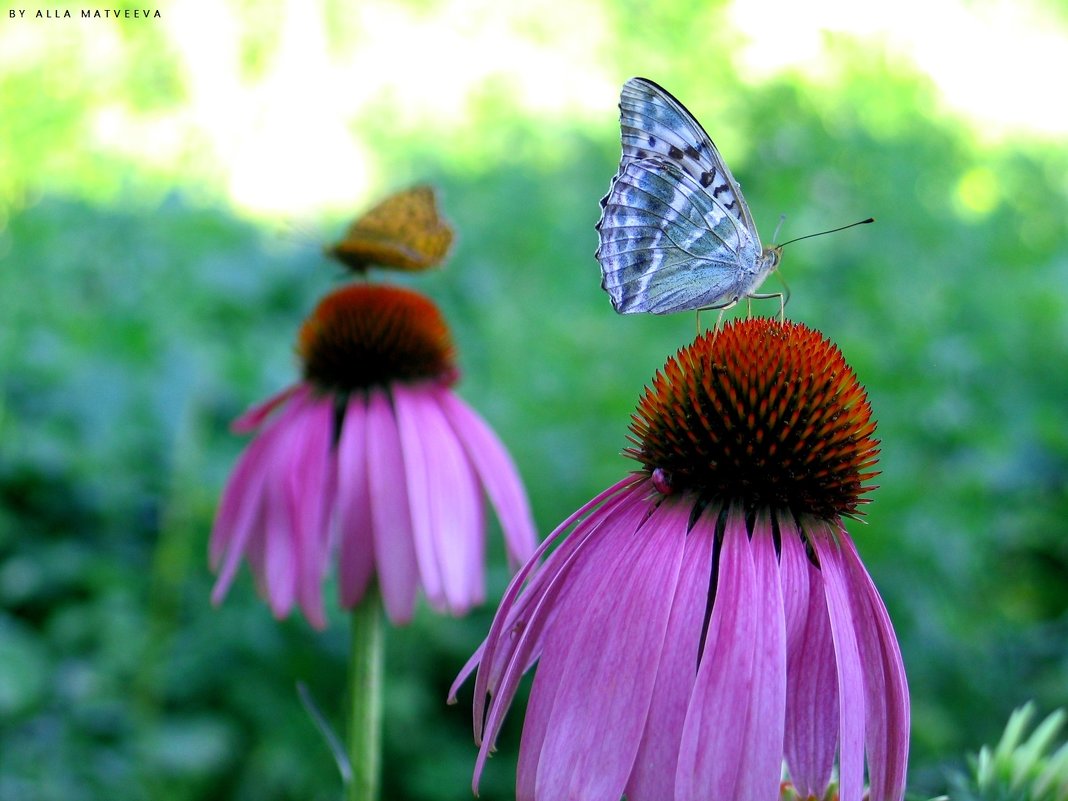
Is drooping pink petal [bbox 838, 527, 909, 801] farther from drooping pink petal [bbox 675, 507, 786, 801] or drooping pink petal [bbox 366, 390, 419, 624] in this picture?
drooping pink petal [bbox 366, 390, 419, 624]

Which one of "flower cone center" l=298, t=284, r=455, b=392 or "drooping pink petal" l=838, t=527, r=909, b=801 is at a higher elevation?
"flower cone center" l=298, t=284, r=455, b=392

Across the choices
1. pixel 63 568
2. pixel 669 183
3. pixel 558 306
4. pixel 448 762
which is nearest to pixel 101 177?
pixel 558 306

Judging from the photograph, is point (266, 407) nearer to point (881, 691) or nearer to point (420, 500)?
point (420, 500)

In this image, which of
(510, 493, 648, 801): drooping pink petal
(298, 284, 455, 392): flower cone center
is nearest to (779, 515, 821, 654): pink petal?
(510, 493, 648, 801): drooping pink petal

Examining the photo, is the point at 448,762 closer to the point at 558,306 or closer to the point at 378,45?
the point at 558,306

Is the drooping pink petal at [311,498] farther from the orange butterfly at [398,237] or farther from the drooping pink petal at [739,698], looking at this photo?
the drooping pink petal at [739,698]

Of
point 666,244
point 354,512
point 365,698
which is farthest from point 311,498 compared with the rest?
point 666,244
